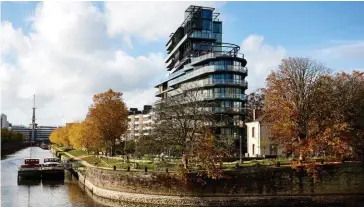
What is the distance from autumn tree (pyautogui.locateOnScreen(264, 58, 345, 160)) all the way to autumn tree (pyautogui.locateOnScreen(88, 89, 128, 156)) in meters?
37.3

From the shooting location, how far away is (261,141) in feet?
200

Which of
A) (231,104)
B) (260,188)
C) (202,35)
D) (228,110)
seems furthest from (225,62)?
(260,188)

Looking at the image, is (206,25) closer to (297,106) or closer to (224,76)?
(224,76)

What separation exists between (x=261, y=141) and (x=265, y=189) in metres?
16.9

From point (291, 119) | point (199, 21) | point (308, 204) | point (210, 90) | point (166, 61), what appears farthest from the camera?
point (166, 61)

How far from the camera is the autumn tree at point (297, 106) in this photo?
A: 45.9 m

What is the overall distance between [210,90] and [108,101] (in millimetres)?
19865

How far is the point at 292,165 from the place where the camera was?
44625mm

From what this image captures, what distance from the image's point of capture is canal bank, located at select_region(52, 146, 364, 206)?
44.1 metres

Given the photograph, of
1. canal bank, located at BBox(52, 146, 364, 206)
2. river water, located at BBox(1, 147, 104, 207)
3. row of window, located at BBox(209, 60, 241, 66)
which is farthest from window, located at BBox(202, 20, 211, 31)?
canal bank, located at BBox(52, 146, 364, 206)

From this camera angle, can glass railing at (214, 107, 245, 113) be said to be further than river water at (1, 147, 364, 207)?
Yes

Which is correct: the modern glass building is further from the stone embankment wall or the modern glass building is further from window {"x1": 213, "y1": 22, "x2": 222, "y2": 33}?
the stone embankment wall

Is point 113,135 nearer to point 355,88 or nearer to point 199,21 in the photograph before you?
point 199,21

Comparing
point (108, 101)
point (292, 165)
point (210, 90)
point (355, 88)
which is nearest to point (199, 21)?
point (210, 90)
